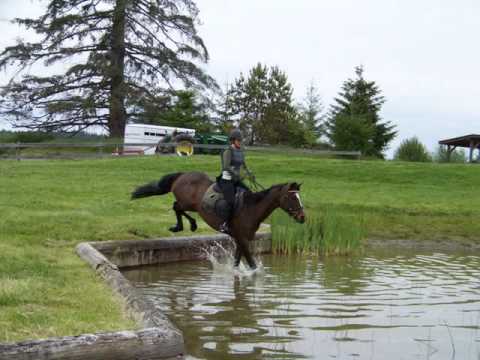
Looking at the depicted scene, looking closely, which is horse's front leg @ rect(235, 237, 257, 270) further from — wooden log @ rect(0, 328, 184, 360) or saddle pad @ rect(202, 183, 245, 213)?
wooden log @ rect(0, 328, 184, 360)

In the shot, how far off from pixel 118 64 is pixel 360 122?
16650 millimetres

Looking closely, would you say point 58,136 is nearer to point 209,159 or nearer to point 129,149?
point 129,149

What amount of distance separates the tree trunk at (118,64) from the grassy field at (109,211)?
7800mm

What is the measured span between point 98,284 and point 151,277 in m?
2.50

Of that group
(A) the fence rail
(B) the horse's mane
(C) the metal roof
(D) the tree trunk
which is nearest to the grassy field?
(B) the horse's mane

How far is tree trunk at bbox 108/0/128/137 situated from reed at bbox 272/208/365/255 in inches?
997

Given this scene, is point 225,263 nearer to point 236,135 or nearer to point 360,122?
point 236,135

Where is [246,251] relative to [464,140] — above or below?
below

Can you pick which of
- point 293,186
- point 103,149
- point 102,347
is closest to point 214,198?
point 293,186

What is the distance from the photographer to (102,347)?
193 inches

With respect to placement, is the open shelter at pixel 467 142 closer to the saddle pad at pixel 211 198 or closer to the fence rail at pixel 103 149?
the fence rail at pixel 103 149

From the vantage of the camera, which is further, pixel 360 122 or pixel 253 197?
pixel 360 122

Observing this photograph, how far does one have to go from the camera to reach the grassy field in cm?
621

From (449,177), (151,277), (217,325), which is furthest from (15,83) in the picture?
(217,325)
